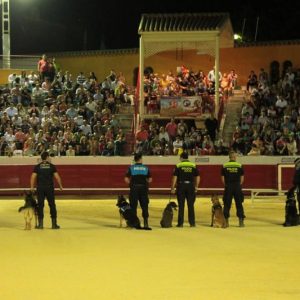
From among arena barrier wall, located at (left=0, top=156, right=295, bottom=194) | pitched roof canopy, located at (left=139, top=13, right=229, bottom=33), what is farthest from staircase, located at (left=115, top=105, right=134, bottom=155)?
pitched roof canopy, located at (left=139, top=13, right=229, bottom=33)

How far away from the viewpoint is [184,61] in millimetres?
33625

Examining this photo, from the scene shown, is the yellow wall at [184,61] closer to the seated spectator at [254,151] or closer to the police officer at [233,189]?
the seated spectator at [254,151]

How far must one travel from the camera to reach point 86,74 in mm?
35312

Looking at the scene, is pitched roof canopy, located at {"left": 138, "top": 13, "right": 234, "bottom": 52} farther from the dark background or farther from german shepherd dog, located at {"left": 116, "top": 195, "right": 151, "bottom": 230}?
the dark background

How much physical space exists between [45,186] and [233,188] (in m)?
4.27

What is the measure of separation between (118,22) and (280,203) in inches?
1365

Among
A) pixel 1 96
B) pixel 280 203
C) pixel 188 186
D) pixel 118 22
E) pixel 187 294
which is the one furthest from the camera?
pixel 118 22

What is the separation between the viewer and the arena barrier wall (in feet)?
78.5

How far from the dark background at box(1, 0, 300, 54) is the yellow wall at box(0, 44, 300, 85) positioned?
13804mm

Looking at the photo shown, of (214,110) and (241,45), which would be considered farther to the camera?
(241,45)

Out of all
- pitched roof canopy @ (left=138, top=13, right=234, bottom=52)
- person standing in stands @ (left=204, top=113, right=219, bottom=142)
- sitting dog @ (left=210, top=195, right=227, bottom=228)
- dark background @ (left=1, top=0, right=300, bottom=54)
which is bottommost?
sitting dog @ (left=210, top=195, right=227, bottom=228)

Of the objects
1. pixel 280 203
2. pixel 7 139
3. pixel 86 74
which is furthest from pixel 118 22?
pixel 280 203

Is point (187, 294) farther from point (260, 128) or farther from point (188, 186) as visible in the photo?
point (260, 128)

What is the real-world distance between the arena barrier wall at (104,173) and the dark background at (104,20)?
958 inches
